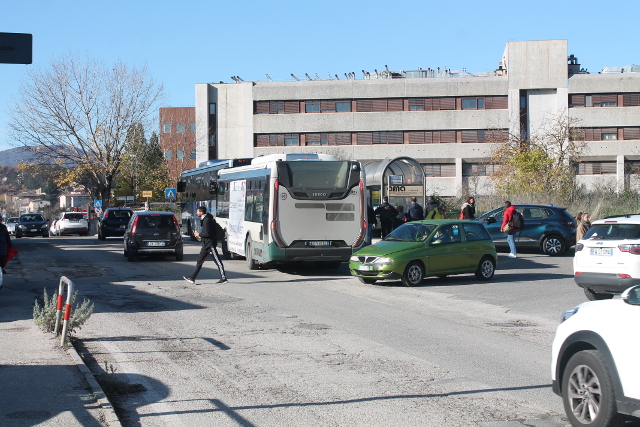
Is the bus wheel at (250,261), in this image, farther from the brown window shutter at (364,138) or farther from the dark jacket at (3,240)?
the brown window shutter at (364,138)

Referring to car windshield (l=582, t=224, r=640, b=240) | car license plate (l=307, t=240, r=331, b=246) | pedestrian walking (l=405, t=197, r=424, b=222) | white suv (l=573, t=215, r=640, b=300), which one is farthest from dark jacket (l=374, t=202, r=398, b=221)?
car windshield (l=582, t=224, r=640, b=240)

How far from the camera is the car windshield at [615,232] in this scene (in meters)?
12.7

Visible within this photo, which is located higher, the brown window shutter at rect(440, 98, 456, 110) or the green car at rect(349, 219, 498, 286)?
the brown window shutter at rect(440, 98, 456, 110)

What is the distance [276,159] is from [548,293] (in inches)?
325

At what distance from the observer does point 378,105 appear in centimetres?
6562

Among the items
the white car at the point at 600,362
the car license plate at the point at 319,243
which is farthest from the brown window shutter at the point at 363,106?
the white car at the point at 600,362

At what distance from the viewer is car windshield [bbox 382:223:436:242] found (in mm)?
16812

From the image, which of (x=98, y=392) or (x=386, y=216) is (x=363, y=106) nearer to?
(x=386, y=216)

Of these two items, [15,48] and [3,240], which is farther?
[3,240]

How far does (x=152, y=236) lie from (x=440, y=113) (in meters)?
45.8

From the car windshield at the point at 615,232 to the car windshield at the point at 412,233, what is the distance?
4.29m

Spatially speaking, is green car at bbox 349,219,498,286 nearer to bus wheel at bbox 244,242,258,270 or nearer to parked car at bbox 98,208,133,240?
bus wheel at bbox 244,242,258,270

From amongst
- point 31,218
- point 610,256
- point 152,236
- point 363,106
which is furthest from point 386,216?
point 363,106

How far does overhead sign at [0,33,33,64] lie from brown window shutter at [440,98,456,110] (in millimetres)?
58850
